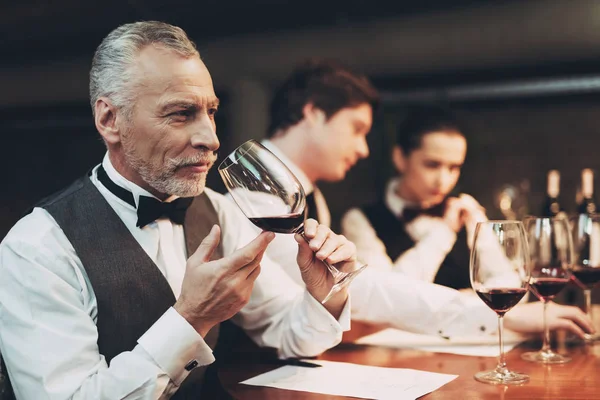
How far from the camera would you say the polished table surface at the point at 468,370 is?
58.0 inches

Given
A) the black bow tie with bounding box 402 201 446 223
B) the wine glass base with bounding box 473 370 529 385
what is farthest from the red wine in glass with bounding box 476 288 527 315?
the black bow tie with bounding box 402 201 446 223

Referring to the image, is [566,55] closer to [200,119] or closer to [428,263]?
[428,263]

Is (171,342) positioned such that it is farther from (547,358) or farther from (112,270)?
(547,358)

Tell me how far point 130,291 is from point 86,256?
0.44ft

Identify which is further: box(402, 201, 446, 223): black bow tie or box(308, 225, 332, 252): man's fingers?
box(402, 201, 446, 223): black bow tie

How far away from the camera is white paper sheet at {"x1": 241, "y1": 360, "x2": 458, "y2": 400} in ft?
4.91

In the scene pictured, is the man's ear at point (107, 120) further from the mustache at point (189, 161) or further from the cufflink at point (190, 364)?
the cufflink at point (190, 364)

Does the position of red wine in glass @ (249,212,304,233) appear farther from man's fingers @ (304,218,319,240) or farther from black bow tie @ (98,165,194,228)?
black bow tie @ (98,165,194,228)

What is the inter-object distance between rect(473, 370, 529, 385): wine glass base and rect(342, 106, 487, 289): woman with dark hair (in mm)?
1673

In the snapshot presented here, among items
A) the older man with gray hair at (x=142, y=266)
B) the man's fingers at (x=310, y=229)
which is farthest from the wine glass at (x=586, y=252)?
the man's fingers at (x=310, y=229)

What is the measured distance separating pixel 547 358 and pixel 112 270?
1.11 m

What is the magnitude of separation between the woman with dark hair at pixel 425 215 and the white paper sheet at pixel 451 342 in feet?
3.87

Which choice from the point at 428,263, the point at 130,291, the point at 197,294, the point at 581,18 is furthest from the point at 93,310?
the point at 581,18

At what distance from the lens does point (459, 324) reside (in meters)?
2.00
